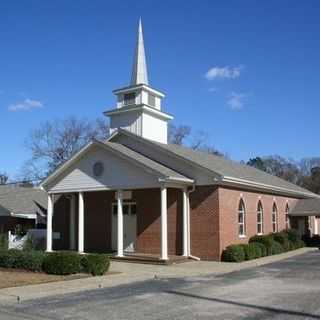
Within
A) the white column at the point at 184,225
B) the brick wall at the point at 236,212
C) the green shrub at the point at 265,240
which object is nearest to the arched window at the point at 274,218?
the brick wall at the point at 236,212

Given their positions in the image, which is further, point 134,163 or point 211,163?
point 211,163

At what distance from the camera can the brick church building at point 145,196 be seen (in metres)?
26.2

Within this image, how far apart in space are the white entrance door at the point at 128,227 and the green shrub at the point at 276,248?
302 inches

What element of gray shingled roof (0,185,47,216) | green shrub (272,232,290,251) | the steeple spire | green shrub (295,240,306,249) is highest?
the steeple spire

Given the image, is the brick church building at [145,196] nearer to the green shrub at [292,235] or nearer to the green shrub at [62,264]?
the green shrub at [292,235]

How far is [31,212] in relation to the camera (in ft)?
128

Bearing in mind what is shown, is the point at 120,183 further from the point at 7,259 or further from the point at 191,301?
the point at 191,301

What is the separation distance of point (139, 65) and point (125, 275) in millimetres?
17180

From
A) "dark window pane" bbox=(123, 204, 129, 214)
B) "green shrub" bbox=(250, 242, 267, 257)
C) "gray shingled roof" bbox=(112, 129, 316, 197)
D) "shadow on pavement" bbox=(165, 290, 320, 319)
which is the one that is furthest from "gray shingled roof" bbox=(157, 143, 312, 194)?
"shadow on pavement" bbox=(165, 290, 320, 319)

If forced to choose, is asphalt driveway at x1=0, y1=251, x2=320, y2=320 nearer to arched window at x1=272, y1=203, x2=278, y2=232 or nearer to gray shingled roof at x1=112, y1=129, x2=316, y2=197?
gray shingled roof at x1=112, y1=129, x2=316, y2=197

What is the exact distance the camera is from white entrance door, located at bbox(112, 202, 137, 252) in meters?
28.7

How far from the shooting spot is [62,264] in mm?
19219

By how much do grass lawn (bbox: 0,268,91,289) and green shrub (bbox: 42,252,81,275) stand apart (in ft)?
0.90

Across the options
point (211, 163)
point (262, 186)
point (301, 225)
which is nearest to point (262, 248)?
point (262, 186)
